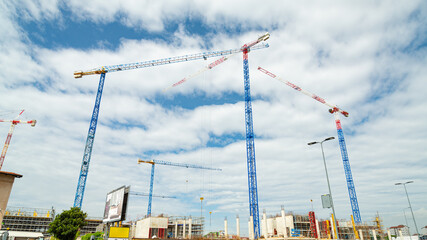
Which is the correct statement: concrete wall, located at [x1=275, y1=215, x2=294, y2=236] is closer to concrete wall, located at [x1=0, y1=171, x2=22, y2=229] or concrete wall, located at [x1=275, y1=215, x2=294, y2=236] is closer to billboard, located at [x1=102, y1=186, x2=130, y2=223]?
billboard, located at [x1=102, y1=186, x2=130, y2=223]

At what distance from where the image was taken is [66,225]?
4738 cm

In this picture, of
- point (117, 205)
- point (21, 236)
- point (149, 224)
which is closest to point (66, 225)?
point (117, 205)

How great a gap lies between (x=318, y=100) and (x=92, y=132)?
334 feet

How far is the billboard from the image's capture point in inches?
2108

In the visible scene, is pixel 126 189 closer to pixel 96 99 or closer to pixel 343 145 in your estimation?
pixel 96 99

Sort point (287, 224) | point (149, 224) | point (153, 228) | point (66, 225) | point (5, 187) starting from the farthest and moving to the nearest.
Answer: point (153, 228) < point (149, 224) < point (287, 224) < point (66, 225) < point (5, 187)

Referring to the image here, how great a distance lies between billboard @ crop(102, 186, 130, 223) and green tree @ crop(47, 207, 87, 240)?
729cm

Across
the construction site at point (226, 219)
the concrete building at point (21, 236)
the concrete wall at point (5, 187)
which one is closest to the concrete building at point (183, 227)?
the construction site at point (226, 219)

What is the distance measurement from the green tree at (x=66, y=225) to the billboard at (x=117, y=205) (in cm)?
729

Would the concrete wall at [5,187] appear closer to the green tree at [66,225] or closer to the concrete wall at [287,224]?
the green tree at [66,225]

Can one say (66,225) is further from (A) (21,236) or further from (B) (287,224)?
(B) (287,224)

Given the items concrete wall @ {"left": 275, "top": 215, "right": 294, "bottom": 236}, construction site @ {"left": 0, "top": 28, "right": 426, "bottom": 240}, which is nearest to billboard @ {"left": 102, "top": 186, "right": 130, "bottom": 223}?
construction site @ {"left": 0, "top": 28, "right": 426, "bottom": 240}

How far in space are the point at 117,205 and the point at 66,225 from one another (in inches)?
417

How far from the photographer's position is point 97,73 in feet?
316
